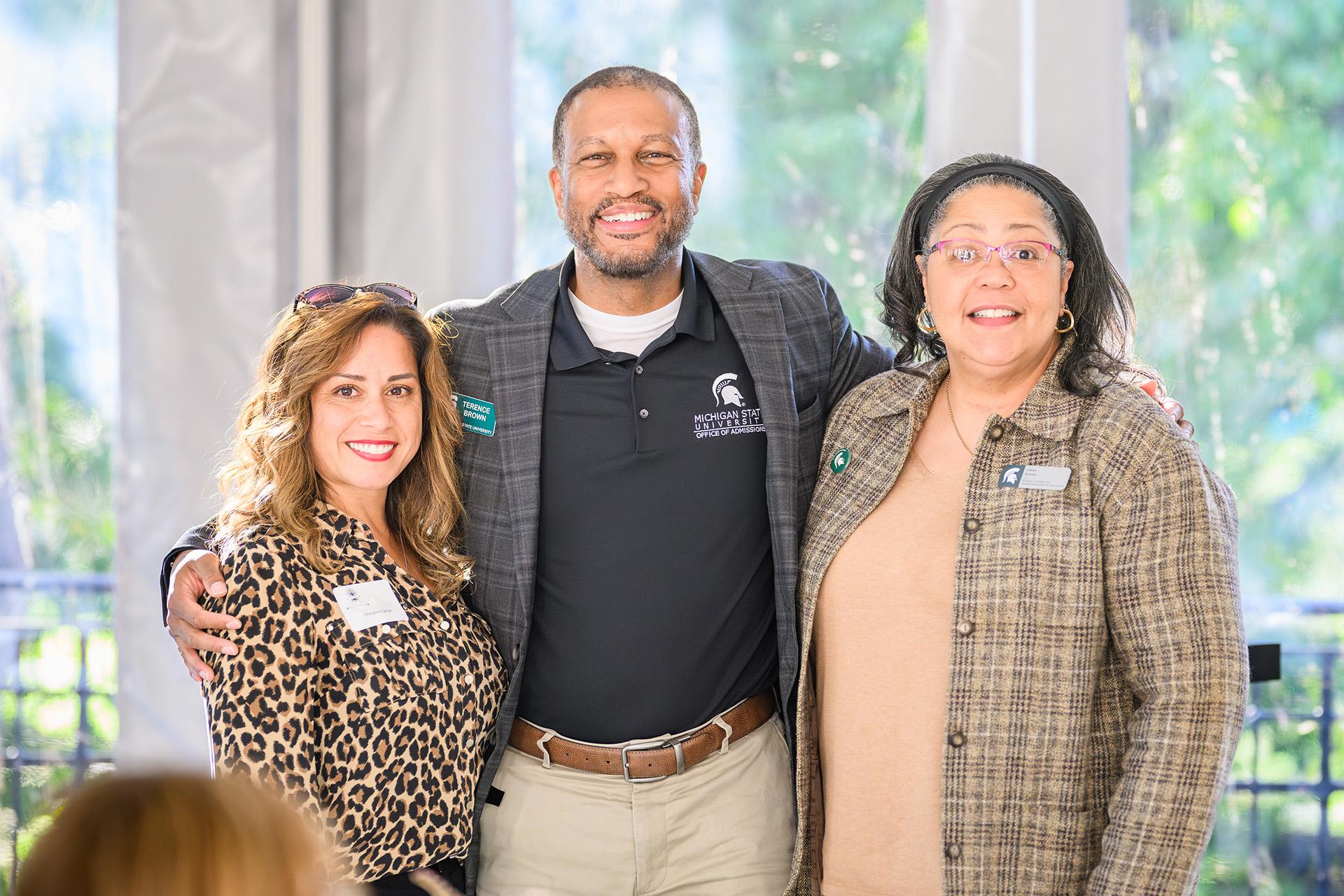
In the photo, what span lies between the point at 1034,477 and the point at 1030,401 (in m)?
0.16

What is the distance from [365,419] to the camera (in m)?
2.02

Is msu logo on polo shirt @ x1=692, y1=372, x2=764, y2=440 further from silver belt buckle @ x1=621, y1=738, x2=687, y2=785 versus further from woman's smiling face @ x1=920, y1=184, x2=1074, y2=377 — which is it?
silver belt buckle @ x1=621, y1=738, x2=687, y2=785

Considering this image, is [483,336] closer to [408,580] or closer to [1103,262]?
[408,580]

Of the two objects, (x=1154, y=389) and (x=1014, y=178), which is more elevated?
(x=1014, y=178)


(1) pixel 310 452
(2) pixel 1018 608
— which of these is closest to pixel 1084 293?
(2) pixel 1018 608

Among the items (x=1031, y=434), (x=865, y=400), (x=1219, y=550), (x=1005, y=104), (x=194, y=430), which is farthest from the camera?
(x=194, y=430)

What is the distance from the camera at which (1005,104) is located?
2.80 metres

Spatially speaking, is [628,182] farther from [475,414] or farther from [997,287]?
[997,287]

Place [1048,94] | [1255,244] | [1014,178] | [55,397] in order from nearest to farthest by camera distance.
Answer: [1014,178] < [1048,94] < [1255,244] < [55,397]

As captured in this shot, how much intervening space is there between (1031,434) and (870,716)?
23.4 inches

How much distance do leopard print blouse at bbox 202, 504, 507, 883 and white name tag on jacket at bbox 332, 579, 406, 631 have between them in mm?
14

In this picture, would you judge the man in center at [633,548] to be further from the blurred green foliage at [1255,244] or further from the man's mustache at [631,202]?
the blurred green foliage at [1255,244]

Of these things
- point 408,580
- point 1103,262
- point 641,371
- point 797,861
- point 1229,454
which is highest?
point 1103,262

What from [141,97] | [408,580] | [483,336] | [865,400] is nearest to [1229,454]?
[865,400]
